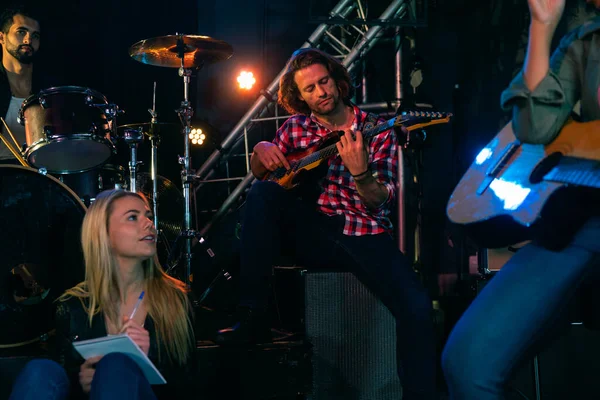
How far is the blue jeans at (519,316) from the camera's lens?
1584mm

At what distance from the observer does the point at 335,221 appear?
3.12m

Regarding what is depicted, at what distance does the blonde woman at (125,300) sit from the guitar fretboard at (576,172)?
5.34 ft

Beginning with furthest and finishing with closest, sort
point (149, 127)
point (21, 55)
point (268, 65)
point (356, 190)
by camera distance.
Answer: point (268, 65) → point (21, 55) → point (149, 127) → point (356, 190)

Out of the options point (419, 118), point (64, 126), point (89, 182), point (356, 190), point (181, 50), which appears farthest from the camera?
point (181, 50)

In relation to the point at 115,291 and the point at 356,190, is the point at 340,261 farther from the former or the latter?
the point at 115,291

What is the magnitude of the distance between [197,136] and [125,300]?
3429mm

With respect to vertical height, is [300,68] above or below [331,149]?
above

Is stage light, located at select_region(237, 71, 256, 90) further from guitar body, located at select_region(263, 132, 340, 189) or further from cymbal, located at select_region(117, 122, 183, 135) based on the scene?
guitar body, located at select_region(263, 132, 340, 189)

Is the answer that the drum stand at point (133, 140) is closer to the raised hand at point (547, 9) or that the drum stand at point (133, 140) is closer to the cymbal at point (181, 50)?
the cymbal at point (181, 50)

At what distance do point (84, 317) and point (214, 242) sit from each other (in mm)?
3450

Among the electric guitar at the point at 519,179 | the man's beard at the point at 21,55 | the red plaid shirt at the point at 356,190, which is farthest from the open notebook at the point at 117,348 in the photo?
the man's beard at the point at 21,55

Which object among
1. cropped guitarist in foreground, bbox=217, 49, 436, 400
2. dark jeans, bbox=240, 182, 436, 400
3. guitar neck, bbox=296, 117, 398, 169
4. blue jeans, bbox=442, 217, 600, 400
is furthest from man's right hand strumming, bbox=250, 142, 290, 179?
blue jeans, bbox=442, 217, 600, 400

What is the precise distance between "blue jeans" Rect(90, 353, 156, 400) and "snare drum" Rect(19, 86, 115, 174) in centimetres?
236

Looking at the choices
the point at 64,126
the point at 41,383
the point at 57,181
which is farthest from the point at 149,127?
the point at 41,383
